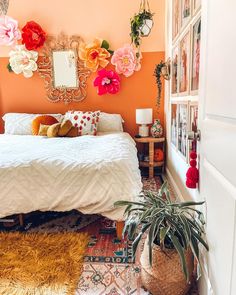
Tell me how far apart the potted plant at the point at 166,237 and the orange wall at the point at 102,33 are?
96.9 inches

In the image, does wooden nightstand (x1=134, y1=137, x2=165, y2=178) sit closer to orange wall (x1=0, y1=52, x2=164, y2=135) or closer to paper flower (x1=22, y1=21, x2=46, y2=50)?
orange wall (x1=0, y1=52, x2=164, y2=135)

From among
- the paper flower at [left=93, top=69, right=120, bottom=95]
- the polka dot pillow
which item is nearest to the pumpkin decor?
the polka dot pillow

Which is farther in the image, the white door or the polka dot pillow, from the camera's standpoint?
the polka dot pillow

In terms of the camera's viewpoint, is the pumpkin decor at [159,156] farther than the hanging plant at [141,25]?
Yes

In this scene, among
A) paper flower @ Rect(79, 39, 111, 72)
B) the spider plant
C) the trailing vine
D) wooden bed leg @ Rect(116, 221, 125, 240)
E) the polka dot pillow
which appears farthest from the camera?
paper flower @ Rect(79, 39, 111, 72)

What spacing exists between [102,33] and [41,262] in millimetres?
3067

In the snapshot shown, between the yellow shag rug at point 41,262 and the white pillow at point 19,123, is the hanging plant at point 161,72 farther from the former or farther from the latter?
the yellow shag rug at point 41,262

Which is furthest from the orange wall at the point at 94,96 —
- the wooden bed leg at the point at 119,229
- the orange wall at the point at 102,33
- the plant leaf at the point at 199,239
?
the plant leaf at the point at 199,239

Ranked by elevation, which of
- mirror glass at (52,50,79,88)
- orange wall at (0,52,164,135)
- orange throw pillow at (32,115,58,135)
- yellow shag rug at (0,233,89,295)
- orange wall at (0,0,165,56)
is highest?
orange wall at (0,0,165,56)

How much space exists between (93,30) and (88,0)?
0.42m

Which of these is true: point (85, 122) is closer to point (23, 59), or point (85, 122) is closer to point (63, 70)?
point (63, 70)

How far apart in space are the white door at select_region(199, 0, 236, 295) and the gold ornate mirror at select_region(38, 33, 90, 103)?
2663 mm

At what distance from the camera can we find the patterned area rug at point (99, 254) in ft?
4.52

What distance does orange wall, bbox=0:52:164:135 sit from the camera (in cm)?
347
